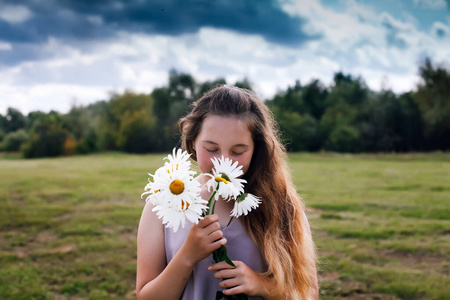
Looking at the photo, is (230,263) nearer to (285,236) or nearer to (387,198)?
(285,236)

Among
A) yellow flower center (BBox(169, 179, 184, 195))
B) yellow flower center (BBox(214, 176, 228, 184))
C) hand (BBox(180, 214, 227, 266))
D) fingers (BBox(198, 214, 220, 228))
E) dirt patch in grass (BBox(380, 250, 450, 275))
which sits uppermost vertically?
yellow flower center (BBox(214, 176, 228, 184))

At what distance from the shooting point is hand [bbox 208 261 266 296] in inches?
57.7

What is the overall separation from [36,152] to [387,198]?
29.6m

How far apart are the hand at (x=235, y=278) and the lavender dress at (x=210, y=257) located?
0.24m

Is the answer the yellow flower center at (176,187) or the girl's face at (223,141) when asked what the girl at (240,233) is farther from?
the yellow flower center at (176,187)

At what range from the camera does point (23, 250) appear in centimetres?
566

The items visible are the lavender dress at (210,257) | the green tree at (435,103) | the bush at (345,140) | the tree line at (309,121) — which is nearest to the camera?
the lavender dress at (210,257)

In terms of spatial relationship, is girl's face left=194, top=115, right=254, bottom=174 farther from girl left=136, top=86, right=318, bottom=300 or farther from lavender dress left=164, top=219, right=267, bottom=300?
lavender dress left=164, top=219, right=267, bottom=300

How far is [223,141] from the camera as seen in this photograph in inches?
65.7

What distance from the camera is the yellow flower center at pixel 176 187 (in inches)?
49.3

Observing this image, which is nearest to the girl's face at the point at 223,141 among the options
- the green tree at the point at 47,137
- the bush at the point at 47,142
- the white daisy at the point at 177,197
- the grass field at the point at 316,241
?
the white daisy at the point at 177,197

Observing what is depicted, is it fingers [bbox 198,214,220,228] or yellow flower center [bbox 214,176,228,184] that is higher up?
yellow flower center [bbox 214,176,228,184]

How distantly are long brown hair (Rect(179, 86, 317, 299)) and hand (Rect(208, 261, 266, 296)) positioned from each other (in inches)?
7.7

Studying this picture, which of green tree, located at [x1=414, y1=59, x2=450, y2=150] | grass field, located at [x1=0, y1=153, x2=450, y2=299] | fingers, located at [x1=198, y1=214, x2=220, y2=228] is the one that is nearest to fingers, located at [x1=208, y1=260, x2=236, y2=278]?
fingers, located at [x1=198, y1=214, x2=220, y2=228]
